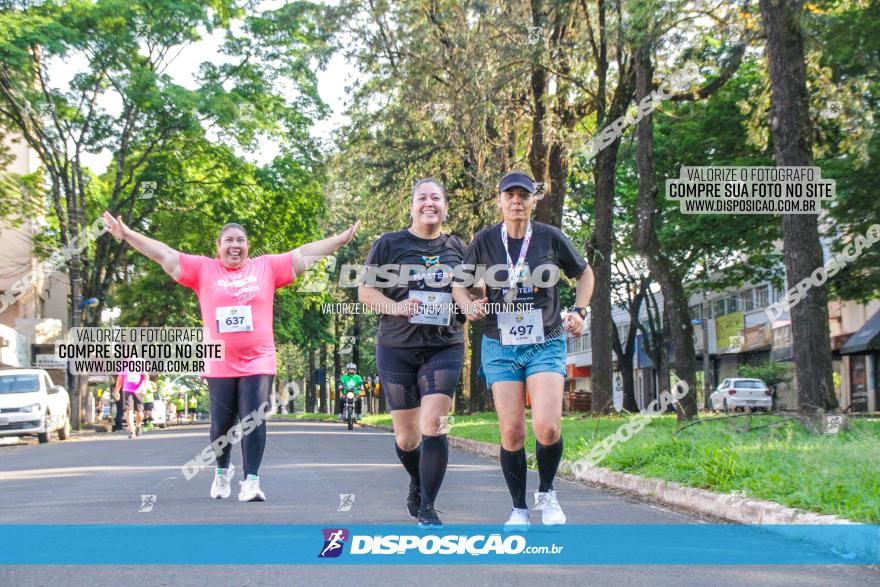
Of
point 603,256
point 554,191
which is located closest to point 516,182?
point 603,256

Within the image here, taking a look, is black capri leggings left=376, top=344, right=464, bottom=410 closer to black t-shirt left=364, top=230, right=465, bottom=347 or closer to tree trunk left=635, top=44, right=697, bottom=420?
black t-shirt left=364, top=230, right=465, bottom=347

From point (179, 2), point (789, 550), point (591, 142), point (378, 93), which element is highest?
point (179, 2)

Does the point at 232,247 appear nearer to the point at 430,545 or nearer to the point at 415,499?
the point at 415,499

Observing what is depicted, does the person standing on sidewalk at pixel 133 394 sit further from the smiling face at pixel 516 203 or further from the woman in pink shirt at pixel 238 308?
the smiling face at pixel 516 203

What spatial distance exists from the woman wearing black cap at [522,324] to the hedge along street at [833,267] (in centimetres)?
759

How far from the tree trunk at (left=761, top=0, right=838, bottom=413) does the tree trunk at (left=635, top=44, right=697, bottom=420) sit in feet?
13.2

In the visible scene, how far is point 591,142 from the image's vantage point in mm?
22891

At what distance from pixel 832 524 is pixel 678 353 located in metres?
13.0

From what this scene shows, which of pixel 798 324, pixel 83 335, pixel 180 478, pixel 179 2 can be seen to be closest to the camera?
pixel 180 478

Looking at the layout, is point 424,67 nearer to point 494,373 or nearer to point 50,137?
point 50,137

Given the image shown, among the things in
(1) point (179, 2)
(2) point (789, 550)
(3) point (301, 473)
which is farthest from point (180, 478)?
(1) point (179, 2)

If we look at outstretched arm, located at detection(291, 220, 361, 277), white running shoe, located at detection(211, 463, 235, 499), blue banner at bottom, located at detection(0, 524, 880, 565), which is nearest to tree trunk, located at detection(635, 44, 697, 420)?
outstretched arm, located at detection(291, 220, 361, 277)

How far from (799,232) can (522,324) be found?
27.6ft

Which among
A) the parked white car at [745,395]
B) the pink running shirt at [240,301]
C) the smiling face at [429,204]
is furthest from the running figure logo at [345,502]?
the parked white car at [745,395]
